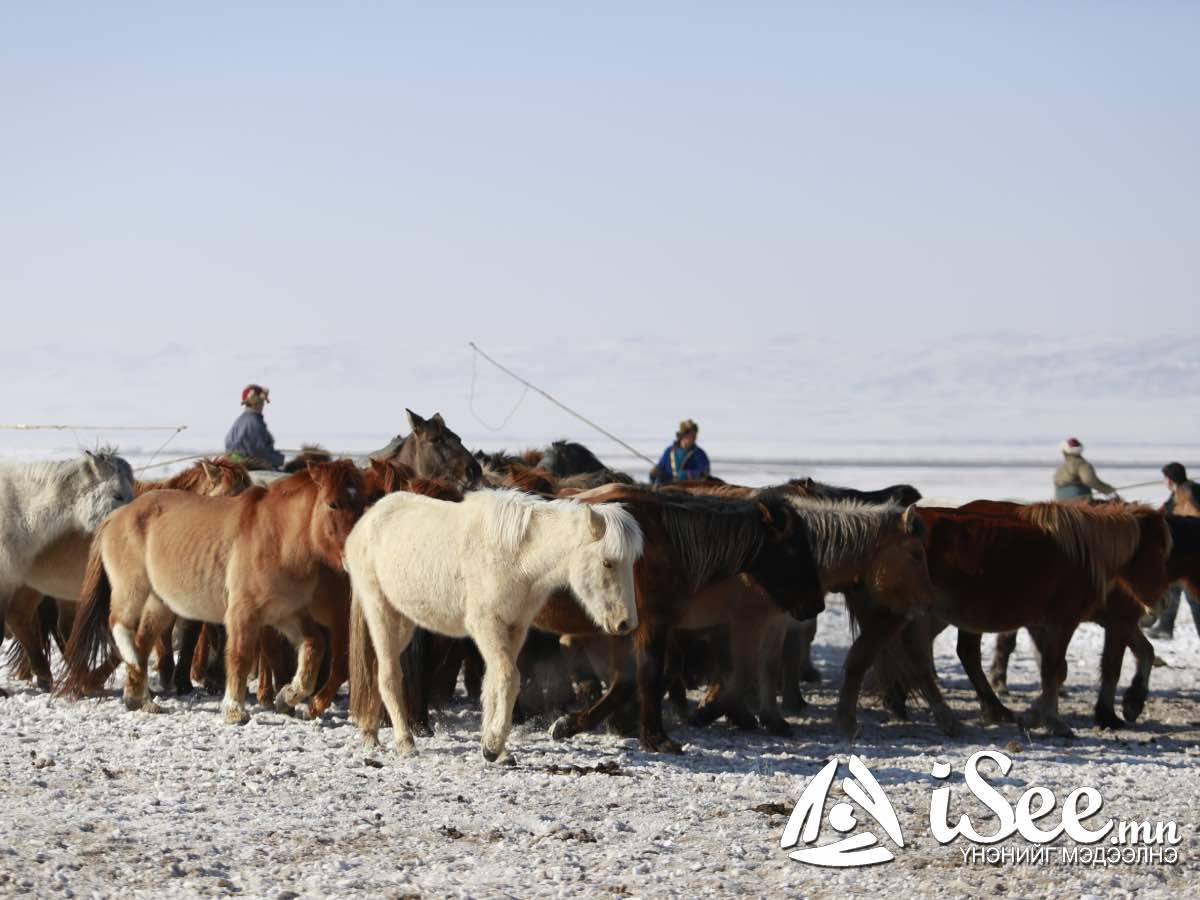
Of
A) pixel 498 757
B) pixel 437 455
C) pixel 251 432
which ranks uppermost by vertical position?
pixel 251 432

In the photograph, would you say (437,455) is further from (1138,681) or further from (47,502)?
(1138,681)

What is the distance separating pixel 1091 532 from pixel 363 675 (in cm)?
498

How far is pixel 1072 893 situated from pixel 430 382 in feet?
500

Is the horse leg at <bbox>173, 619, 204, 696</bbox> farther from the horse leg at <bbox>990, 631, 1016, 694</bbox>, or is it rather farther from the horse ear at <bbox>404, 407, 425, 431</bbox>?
the horse leg at <bbox>990, 631, 1016, 694</bbox>

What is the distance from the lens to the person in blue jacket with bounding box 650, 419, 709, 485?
1630cm

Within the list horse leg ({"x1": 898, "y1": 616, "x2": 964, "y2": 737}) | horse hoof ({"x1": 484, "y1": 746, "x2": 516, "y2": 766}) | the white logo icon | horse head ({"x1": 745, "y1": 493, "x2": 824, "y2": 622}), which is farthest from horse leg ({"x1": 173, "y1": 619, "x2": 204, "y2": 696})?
the white logo icon

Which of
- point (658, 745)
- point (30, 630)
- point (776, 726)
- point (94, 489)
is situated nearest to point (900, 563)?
point (776, 726)

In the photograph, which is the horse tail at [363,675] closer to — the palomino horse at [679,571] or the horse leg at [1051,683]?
the palomino horse at [679,571]

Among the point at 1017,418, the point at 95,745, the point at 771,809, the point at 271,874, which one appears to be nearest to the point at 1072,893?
the point at 771,809

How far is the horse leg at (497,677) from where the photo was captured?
8203 mm

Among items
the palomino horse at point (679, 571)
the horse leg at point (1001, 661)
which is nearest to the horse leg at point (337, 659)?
the palomino horse at point (679, 571)

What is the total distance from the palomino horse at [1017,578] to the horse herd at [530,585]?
0.05ft

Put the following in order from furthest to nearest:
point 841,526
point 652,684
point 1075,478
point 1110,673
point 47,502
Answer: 1. point 1075,478
2. point 1110,673
3. point 47,502
4. point 841,526
5. point 652,684

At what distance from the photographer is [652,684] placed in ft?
29.7
